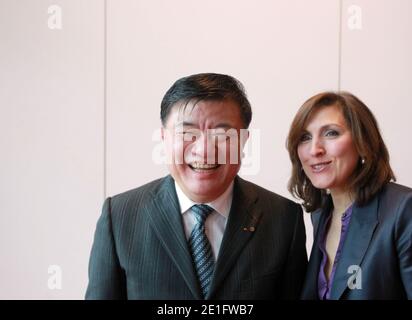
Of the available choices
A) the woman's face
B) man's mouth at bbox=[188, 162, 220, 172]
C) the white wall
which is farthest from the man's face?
the white wall

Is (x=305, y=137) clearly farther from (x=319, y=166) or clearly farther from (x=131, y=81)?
(x=131, y=81)

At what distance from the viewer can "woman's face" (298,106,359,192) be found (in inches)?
48.4

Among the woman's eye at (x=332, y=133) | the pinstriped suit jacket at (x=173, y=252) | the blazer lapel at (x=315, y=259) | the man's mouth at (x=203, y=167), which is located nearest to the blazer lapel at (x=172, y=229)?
the pinstriped suit jacket at (x=173, y=252)

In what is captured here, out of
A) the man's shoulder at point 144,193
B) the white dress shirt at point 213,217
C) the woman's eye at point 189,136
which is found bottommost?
the white dress shirt at point 213,217

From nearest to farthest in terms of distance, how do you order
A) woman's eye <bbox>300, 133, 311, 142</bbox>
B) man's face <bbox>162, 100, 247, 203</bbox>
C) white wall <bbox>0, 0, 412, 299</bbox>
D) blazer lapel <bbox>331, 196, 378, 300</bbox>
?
man's face <bbox>162, 100, 247, 203</bbox> → blazer lapel <bbox>331, 196, 378, 300</bbox> → woman's eye <bbox>300, 133, 311, 142</bbox> → white wall <bbox>0, 0, 412, 299</bbox>

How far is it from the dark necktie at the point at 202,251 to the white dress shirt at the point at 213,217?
15 millimetres

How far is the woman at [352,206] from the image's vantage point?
1.12 meters

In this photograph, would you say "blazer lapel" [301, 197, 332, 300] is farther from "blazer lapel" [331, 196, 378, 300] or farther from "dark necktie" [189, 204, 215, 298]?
"dark necktie" [189, 204, 215, 298]

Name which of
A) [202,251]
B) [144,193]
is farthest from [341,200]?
[144,193]

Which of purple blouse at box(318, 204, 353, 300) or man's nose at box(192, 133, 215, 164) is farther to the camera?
purple blouse at box(318, 204, 353, 300)

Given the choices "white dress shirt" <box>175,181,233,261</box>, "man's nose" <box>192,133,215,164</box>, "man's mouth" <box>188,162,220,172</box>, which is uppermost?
"man's nose" <box>192,133,215,164</box>

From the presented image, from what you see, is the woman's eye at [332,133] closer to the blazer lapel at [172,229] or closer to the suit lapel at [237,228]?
the suit lapel at [237,228]

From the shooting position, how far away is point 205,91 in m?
1.03
